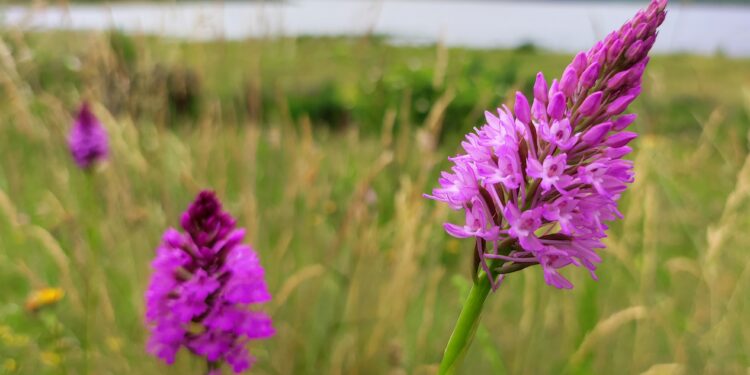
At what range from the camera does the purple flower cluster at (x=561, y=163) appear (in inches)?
43.2

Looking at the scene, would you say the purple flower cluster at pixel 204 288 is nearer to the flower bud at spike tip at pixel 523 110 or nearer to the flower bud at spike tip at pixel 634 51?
the flower bud at spike tip at pixel 523 110

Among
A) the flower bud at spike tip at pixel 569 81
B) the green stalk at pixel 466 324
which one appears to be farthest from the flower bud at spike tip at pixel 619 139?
the green stalk at pixel 466 324

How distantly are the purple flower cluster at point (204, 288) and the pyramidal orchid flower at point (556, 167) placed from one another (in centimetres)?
60

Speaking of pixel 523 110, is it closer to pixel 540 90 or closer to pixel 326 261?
→ pixel 540 90

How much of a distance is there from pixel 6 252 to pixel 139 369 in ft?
6.25

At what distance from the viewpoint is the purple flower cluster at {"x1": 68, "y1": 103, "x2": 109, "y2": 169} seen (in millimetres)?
3428

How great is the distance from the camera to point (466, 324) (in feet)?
3.90

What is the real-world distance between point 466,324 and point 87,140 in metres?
2.84

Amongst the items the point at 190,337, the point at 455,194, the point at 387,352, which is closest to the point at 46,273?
the point at 387,352

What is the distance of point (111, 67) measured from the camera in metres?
3.52

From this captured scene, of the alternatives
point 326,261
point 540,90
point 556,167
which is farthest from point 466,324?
point 326,261

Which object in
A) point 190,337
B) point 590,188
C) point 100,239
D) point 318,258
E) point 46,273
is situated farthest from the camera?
point 100,239

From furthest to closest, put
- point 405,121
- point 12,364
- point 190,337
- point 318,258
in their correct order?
point 318,258, point 405,121, point 12,364, point 190,337

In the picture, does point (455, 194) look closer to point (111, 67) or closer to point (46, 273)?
point (111, 67)
